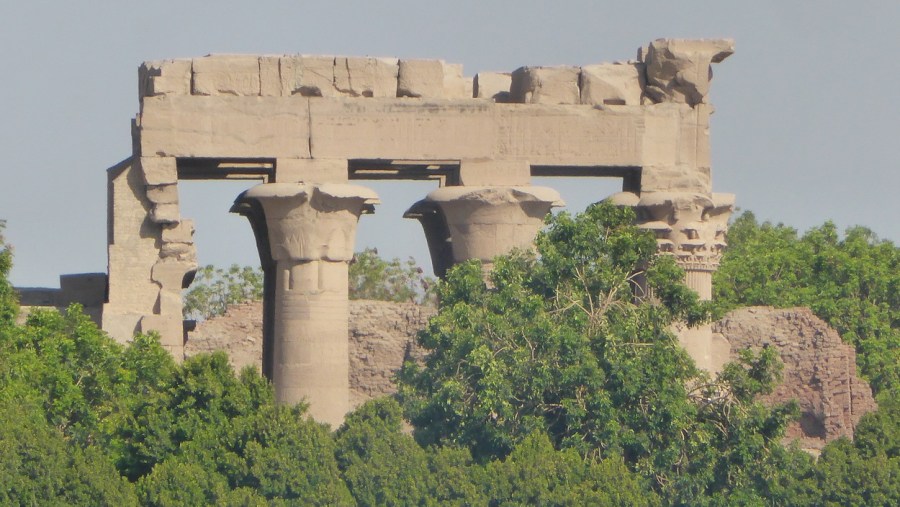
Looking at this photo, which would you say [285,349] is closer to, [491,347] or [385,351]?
[491,347]

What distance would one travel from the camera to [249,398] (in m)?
34.3

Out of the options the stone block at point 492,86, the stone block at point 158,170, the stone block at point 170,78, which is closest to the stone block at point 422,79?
the stone block at point 492,86

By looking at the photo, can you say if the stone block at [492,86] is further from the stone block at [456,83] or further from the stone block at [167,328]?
the stone block at [167,328]

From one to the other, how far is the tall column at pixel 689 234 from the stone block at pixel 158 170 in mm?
5283

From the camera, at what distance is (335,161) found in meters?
36.5

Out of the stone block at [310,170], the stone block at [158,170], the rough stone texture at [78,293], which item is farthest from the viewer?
the rough stone texture at [78,293]

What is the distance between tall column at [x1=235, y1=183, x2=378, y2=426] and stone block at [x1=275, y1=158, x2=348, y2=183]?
16 centimetres

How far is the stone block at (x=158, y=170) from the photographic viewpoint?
3619 centimetres

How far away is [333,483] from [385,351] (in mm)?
10655

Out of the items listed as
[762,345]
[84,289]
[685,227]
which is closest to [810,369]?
[762,345]

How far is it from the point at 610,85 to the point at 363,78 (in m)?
2.98

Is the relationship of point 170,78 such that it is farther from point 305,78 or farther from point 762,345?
point 762,345

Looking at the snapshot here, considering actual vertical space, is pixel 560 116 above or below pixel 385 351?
above

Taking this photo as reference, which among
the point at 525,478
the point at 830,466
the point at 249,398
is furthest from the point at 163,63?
the point at 830,466
